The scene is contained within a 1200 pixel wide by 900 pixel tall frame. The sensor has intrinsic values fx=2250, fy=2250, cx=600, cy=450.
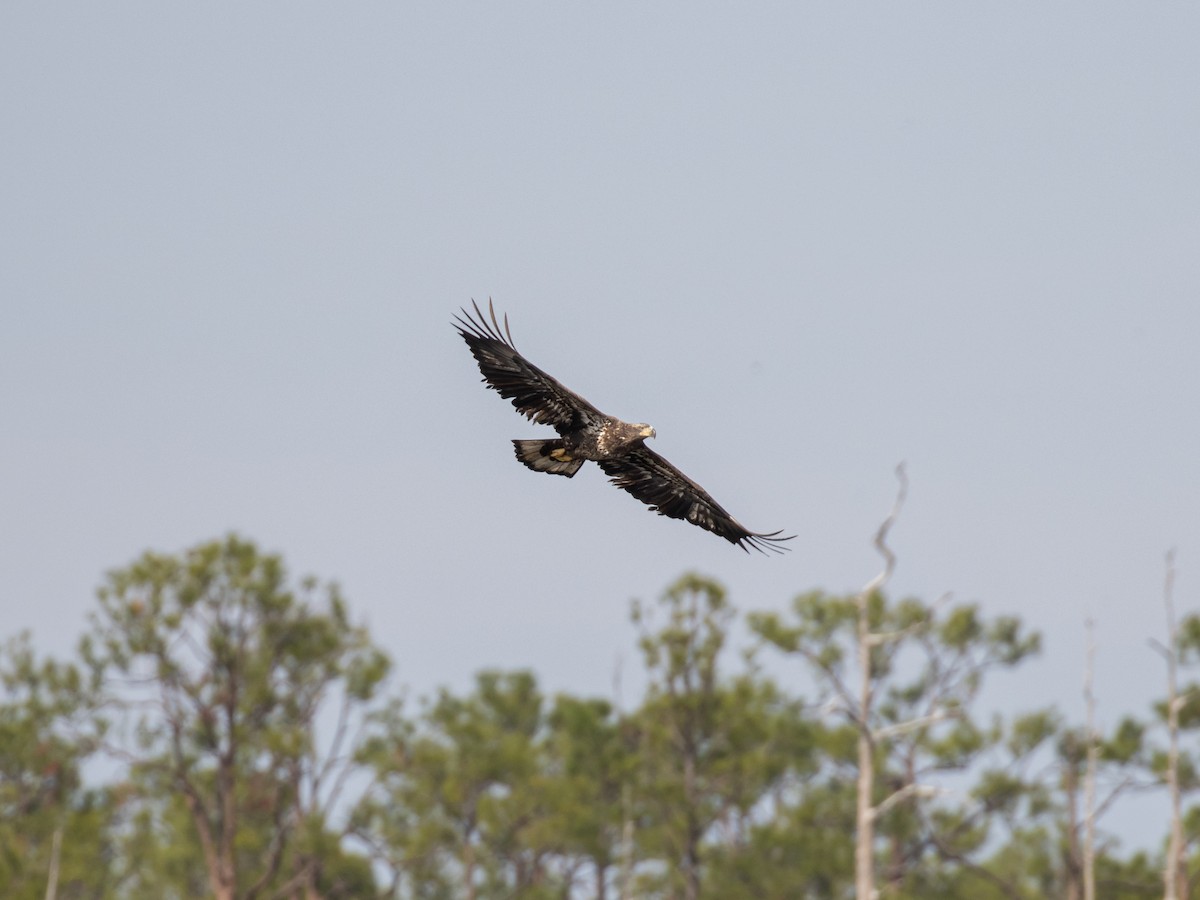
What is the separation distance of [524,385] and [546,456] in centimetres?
71

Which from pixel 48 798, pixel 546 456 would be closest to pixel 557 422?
pixel 546 456

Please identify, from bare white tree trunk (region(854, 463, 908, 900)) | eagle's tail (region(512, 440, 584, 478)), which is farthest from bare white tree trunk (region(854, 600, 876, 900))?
eagle's tail (region(512, 440, 584, 478))

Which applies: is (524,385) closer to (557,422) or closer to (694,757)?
(557,422)

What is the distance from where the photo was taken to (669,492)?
2145 cm

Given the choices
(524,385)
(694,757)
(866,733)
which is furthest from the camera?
(694,757)

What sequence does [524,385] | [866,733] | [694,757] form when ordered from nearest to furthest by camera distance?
[524,385] < [866,733] < [694,757]

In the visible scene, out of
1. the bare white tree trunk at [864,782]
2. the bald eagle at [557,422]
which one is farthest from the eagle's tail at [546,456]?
the bare white tree trunk at [864,782]

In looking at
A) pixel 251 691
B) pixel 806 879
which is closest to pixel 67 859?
pixel 251 691

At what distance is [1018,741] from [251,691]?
580 inches

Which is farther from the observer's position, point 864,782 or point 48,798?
point 48,798

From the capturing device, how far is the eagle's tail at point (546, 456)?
776 inches

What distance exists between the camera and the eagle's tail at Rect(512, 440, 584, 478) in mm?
19703

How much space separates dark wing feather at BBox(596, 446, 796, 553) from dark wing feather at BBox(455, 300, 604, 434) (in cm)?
110

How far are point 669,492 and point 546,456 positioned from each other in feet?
6.81
